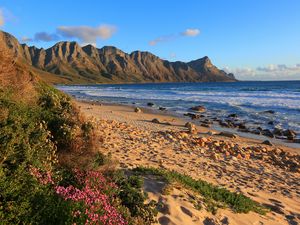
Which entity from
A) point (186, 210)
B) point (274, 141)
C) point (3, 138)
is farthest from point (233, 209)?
point (274, 141)

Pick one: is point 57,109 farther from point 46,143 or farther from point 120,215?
point 120,215

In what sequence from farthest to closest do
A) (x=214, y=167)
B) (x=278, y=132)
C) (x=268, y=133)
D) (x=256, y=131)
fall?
(x=256, y=131) < (x=278, y=132) < (x=268, y=133) < (x=214, y=167)

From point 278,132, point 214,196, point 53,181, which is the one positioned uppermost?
point 53,181

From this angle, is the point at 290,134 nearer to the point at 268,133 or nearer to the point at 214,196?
the point at 268,133

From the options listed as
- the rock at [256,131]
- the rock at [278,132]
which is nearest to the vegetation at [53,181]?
the rock at [256,131]

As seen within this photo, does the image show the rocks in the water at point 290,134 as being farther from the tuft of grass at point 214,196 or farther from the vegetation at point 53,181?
the vegetation at point 53,181

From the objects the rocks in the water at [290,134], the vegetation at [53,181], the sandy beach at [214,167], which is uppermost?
the vegetation at [53,181]

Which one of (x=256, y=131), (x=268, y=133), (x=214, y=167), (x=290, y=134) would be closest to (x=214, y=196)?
(x=214, y=167)

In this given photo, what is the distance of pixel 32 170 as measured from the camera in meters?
4.70

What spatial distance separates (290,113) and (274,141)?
1378 cm

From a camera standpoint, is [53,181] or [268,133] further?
[268,133]

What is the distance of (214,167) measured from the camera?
1095 centimetres

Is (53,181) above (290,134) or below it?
above

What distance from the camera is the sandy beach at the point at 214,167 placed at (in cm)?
645
